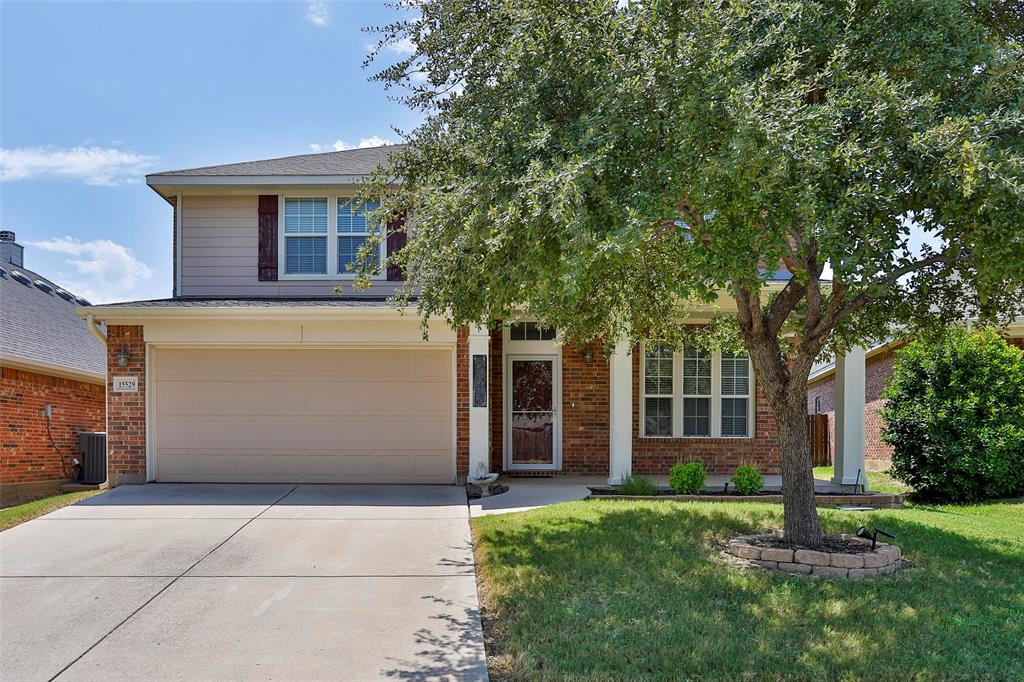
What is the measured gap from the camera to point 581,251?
472 cm

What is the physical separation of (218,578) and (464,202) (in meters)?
3.97

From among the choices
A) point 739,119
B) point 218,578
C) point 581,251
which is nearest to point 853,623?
point 581,251

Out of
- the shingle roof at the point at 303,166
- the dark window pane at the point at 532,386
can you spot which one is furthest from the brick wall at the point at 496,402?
the shingle roof at the point at 303,166

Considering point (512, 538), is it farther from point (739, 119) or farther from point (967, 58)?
point (967, 58)

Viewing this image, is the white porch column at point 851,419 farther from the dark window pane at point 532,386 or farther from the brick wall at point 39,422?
the brick wall at point 39,422

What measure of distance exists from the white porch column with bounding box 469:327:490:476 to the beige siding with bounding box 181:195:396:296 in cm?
290

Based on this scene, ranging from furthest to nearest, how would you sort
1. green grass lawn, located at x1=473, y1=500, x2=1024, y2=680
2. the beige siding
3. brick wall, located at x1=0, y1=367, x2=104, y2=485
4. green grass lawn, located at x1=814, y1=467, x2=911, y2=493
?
brick wall, located at x1=0, y1=367, x2=104, y2=485 < the beige siding < green grass lawn, located at x1=814, y1=467, x2=911, y2=493 < green grass lawn, located at x1=473, y1=500, x2=1024, y2=680

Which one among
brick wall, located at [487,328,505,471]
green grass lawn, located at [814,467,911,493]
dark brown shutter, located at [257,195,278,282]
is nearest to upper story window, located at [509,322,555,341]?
brick wall, located at [487,328,505,471]

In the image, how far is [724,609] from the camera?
5367mm

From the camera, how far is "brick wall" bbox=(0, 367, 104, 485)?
1286cm

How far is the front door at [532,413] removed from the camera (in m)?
12.4

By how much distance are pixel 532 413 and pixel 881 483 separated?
6684 millimetres

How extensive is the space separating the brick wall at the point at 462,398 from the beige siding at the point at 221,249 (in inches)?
98.4

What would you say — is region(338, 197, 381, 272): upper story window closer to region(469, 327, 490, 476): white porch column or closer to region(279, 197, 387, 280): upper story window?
region(279, 197, 387, 280): upper story window
